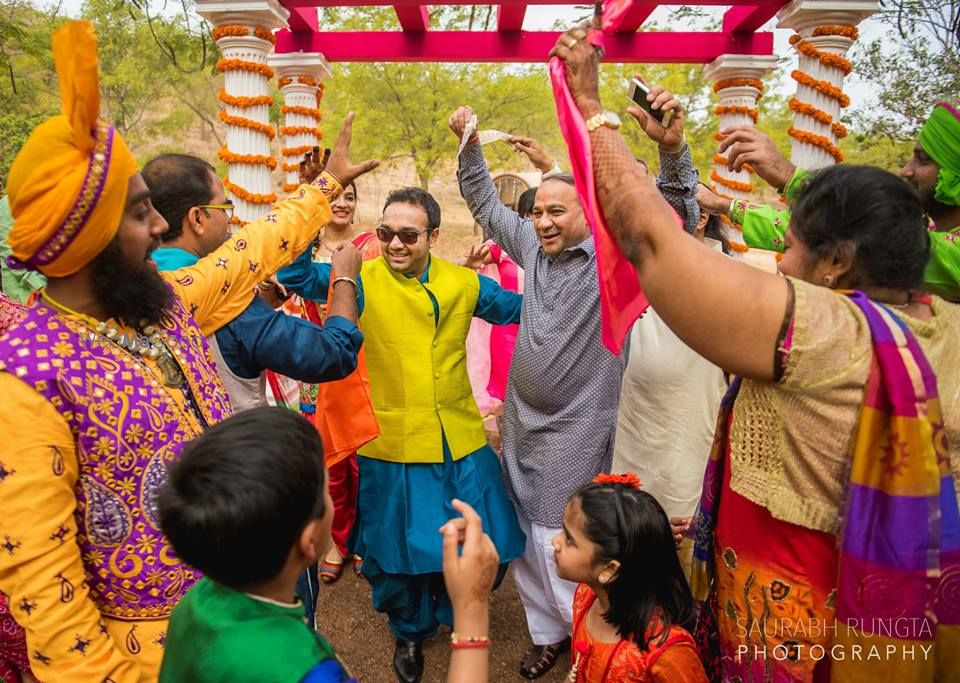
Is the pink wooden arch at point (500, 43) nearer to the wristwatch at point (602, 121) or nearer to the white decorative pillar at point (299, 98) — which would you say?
the white decorative pillar at point (299, 98)

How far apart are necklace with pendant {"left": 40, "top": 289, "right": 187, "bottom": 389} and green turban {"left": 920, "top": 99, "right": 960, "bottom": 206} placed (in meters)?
2.34

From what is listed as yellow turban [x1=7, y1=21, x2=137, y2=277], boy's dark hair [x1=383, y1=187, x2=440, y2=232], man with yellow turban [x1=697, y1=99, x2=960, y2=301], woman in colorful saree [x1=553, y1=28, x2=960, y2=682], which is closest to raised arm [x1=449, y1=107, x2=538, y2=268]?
boy's dark hair [x1=383, y1=187, x2=440, y2=232]

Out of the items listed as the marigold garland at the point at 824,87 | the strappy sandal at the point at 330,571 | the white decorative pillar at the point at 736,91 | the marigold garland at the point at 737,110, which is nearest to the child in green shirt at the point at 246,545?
the strappy sandal at the point at 330,571

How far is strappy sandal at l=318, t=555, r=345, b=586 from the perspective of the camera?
12.3ft

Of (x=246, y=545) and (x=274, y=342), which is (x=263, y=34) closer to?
(x=274, y=342)

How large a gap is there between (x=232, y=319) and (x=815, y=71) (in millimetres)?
5331

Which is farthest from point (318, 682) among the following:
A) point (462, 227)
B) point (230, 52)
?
point (462, 227)

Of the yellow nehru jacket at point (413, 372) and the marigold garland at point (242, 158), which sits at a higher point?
the marigold garland at point (242, 158)

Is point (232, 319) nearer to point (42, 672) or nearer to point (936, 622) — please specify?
point (42, 672)

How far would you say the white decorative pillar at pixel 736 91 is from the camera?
6.57 meters

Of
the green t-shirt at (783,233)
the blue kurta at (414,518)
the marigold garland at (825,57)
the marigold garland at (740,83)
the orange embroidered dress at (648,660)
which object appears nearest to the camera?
the orange embroidered dress at (648,660)

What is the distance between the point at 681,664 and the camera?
1.81 metres

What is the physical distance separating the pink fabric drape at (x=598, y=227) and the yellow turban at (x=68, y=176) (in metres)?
0.93

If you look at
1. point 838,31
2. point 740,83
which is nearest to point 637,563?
point 838,31
